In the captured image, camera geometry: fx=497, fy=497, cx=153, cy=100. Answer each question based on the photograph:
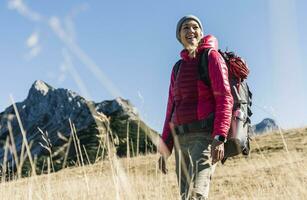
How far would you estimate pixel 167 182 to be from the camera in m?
5.96

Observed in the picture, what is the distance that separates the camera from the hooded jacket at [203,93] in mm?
3834

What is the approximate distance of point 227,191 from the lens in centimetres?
943

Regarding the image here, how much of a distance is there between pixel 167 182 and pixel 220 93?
2.37 metres

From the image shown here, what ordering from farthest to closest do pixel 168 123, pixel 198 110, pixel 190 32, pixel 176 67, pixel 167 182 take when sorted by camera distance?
pixel 167 182
pixel 168 123
pixel 176 67
pixel 190 32
pixel 198 110

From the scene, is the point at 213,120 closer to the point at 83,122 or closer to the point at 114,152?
the point at 114,152

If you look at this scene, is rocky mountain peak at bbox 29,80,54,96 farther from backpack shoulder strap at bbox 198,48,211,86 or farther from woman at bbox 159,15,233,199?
backpack shoulder strap at bbox 198,48,211,86

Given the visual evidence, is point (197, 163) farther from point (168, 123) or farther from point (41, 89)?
point (41, 89)

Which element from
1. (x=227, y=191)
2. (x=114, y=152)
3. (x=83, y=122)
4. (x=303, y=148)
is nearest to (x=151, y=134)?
(x=114, y=152)

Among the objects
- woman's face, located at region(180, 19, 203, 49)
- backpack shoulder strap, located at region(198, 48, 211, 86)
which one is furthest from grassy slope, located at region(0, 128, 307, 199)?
woman's face, located at region(180, 19, 203, 49)

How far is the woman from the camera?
3.79 meters

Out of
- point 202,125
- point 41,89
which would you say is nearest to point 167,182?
point 202,125

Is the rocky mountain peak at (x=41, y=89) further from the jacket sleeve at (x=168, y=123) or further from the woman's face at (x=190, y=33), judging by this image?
the woman's face at (x=190, y=33)

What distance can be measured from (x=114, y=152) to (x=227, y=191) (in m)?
6.79

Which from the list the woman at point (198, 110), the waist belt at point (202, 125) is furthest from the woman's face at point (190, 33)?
the waist belt at point (202, 125)
